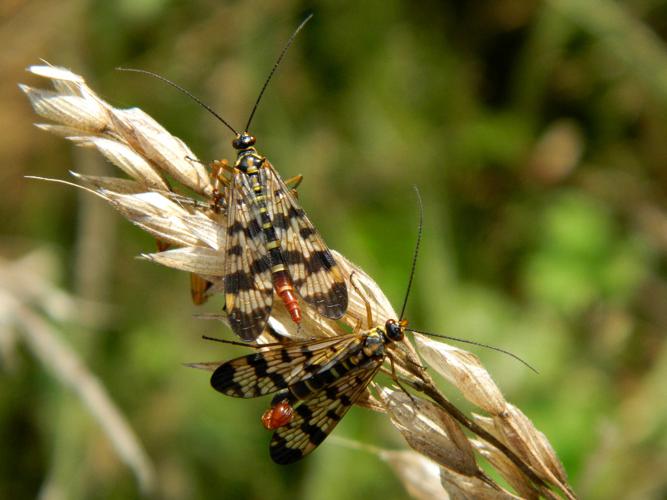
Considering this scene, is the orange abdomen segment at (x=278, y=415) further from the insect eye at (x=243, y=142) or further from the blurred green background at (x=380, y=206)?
the blurred green background at (x=380, y=206)

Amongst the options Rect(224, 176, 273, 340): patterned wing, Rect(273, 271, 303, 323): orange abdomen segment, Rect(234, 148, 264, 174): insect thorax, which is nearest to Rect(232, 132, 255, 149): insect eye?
Rect(234, 148, 264, 174): insect thorax

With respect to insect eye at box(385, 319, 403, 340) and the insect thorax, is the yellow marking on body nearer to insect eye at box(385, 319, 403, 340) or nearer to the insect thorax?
insect eye at box(385, 319, 403, 340)

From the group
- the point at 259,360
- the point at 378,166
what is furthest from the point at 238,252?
the point at 378,166

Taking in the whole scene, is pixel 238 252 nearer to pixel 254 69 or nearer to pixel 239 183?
pixel 239 183

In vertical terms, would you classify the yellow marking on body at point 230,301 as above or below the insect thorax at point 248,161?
below

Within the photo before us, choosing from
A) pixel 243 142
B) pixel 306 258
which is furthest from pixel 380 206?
pixel 306 258

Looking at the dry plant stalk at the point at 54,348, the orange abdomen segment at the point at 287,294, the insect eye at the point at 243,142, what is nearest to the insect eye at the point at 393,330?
the orange abdomen segment at the point at 287,294
